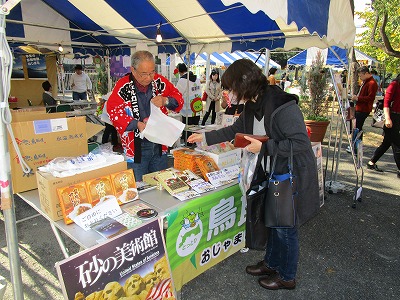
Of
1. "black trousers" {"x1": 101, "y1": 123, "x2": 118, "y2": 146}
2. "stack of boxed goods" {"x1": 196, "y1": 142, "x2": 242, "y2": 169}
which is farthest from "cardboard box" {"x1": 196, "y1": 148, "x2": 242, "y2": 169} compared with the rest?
"black trousers" {"x1": 101, "y1": 123, "x2": 118, "y2": 146}

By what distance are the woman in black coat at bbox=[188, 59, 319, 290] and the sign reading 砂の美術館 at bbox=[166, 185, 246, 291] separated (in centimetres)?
34

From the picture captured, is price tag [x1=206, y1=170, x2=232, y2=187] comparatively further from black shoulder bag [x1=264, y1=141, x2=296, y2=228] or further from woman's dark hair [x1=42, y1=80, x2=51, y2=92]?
woman's dark hair [x1=42, y1=80, x2=51, y2=92]

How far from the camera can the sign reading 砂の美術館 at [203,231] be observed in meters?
1.84

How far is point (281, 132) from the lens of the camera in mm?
1762

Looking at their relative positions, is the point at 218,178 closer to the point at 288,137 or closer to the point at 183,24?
the point at 288,137

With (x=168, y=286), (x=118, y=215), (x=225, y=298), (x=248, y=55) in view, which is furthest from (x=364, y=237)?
(x=248, y=55)

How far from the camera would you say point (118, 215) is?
1.67 metres

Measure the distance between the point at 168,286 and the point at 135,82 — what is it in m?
1.56

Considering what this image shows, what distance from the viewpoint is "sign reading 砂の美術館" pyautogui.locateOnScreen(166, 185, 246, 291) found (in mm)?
1836

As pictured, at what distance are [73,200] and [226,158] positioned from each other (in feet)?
4.14

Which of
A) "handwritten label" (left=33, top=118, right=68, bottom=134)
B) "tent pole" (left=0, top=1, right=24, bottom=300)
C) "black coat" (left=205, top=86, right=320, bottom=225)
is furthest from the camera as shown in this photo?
"handwritten label" (left=33, top=118, right=68, bottom=134)

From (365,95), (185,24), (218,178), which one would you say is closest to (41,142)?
(218,178)

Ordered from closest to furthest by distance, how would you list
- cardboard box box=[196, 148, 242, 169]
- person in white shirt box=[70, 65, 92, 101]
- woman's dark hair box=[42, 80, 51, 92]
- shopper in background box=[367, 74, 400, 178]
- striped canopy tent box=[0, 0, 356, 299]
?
cardboard box box=[196, 148, 242, 169]
striped canopy tent box=[0, 0, 356, 299]
shopper in background box=[367, 74, 400, 178]
woman's dark hair box=[42, 80, 51, 92]
person in white shirt box=[70, 65, 92, 101]

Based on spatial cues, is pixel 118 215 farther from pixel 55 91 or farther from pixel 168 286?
pixel 55 91
